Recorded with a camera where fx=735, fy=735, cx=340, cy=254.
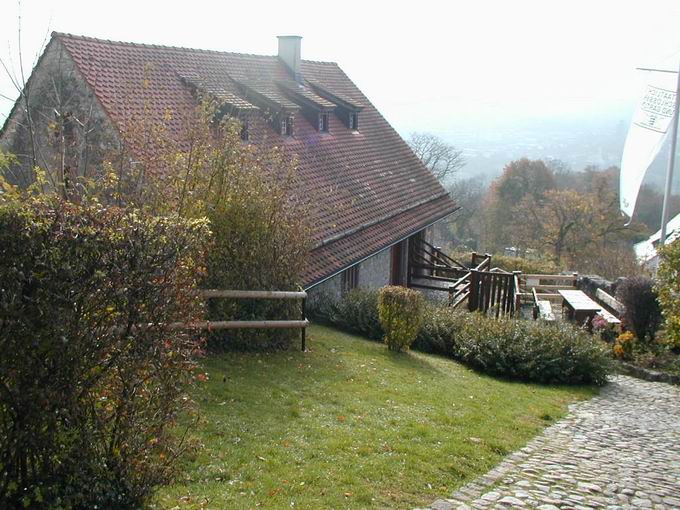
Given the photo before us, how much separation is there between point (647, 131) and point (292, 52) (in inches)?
504

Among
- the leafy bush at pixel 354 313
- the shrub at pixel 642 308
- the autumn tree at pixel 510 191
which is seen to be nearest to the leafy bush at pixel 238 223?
the leafy bush at pixel 354 313

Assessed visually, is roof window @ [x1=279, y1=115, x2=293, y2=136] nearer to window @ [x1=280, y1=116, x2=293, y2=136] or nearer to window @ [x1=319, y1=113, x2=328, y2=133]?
window @ [x1=280, y1=116, x2=293, y2=136]

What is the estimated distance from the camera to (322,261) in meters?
16.9

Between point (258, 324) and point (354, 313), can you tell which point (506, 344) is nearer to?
point (354, 313)

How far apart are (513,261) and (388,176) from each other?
51.8ft

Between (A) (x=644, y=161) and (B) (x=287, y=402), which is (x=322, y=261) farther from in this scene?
(A) (x=644, y=161)

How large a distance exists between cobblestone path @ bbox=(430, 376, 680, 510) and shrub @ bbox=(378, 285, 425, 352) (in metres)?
3.52

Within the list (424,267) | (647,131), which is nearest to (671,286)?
(424,267)

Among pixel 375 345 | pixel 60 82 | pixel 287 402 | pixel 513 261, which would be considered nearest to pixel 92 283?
pixel 287 402

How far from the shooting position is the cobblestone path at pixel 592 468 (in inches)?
291

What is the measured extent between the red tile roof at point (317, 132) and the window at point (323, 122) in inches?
10.0

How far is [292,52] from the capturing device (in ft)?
80.8

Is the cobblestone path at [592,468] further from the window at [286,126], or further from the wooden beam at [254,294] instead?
the window at [286,126]

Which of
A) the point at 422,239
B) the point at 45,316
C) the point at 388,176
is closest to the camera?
the point at 45,316
